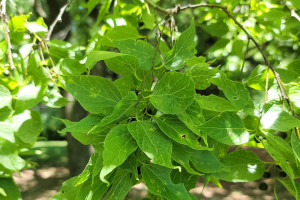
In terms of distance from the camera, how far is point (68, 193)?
0.64 metres

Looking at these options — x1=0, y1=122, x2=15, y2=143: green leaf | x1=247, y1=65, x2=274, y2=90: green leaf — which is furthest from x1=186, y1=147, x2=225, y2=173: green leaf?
x1=0, y1=122, x2=15, y2=143: green leaf

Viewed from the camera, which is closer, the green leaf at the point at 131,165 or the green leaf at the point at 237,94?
the green leaf at the point at 131,165

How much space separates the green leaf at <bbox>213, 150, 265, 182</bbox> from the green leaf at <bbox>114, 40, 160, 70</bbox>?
0.25 metres

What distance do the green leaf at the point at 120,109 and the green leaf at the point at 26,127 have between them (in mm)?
385

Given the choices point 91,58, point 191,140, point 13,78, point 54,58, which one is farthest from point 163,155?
point 54,58

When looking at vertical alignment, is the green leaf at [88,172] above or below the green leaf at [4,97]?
below

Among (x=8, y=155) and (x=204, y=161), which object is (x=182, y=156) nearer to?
(x=204, y=161)

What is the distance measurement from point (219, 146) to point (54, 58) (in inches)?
26.4

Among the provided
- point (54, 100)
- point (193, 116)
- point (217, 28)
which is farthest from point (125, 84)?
point (217, 28)

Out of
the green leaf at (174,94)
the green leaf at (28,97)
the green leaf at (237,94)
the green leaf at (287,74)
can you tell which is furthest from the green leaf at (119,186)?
the green leaf at (287,74)

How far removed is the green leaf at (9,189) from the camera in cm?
70

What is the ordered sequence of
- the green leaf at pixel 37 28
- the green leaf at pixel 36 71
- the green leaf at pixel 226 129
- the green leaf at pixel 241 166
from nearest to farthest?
the green leaf at pixel 226 129 < the green leaf at pixel 241 166 < the green leaf at pixel 36 71 < the green leaf at pixel 37 28

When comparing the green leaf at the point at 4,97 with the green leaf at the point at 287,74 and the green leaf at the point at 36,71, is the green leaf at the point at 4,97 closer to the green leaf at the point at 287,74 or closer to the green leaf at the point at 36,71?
the green leaf at the point at 36,71

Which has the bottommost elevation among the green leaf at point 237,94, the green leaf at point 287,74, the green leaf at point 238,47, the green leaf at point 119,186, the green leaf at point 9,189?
the green leaf at point 238,47
